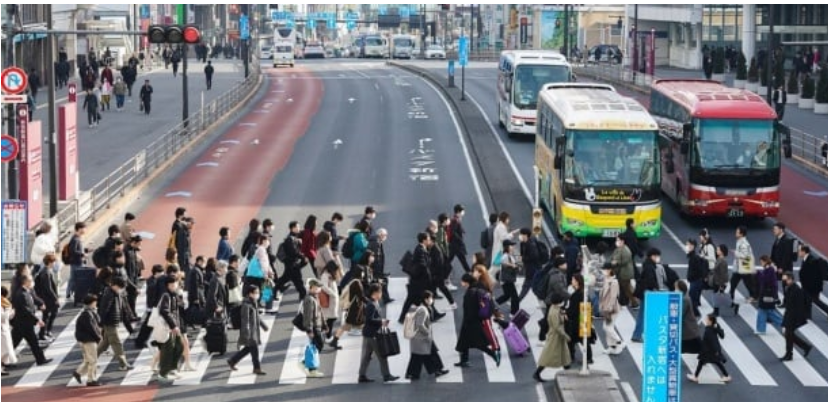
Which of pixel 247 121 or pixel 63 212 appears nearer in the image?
pixel 63 212

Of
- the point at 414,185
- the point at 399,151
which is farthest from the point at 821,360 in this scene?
the point at 399,151

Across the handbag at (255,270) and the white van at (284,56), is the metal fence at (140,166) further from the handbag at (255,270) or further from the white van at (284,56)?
the white van at (284,56)

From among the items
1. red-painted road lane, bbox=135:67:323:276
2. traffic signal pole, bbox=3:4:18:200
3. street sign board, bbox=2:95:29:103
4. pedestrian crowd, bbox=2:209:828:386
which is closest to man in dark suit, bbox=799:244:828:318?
pedestrian crowd, bbox=2:209:828:386

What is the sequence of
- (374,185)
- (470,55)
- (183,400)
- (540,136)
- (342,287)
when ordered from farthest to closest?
1. (470,55)
2. (374,185)
3. (540,136)
4. (342,287)
5. (183,400)

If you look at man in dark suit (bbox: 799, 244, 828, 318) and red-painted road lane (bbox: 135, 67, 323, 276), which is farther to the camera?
red-painted road lane (bbox: 135, 67, 323, 276)

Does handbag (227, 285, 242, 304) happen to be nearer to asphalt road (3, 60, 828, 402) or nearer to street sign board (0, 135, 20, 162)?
asphalt road (3, 60, 828, 402)

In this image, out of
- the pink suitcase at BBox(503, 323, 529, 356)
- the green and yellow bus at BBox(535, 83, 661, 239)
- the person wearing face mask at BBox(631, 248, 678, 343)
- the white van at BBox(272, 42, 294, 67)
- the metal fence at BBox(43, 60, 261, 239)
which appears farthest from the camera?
the white van at BBox(272, 42, 294, 67)

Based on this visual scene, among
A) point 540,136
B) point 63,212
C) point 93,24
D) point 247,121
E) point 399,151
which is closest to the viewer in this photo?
point 63,212

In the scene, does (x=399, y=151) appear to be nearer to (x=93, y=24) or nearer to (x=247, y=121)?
(x=247, y=121)

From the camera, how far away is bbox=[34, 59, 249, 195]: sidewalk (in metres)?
47.9

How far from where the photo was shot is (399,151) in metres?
53.2

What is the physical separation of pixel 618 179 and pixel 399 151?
19002mm

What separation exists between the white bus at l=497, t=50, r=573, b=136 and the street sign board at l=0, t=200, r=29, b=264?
2800 cm

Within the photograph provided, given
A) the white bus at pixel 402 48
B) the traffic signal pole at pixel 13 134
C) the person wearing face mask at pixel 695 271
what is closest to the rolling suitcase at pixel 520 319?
the person wearing face mask at pixel 695 271
